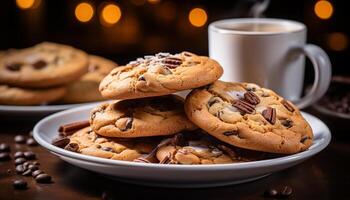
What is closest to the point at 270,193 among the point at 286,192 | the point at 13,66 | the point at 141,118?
the point at 286,192

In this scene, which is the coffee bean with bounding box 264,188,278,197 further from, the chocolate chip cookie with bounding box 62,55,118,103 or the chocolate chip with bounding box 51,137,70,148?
Answer: the chocolate chip cookie with bounding box 62,55,118,103

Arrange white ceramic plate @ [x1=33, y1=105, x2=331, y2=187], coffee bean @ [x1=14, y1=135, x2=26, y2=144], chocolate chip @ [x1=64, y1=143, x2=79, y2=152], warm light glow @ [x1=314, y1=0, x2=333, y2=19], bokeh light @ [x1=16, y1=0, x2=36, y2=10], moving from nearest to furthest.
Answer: white ceramic plate @ [x1=33, y1=105, x2=331, y2=187] < chocolate chip @ [x1=64, y1=143, x2=79, y2=152] < coffee bean @ [x1=14, y1=135, x2=26, y2=144] < warm light glow @ [x1=314, y1=0, x2=333, y2=19] < bokeh light @ [x1=16, y1=0, x2=36, y2=10]

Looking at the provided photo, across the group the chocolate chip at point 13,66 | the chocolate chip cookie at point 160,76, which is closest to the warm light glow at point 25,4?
the chocolate chip at point 13,66

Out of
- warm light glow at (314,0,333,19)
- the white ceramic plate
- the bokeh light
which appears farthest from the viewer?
the bokeh light

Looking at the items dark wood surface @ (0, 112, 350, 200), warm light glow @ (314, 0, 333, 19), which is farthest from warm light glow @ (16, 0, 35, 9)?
dark wood surface @ (0, 112, 350, 200)

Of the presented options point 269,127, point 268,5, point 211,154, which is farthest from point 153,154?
point 268,5

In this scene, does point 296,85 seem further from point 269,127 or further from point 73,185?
point 73,185

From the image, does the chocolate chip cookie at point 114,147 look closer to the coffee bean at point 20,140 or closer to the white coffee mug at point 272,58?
the coffee bean at point 20,140
